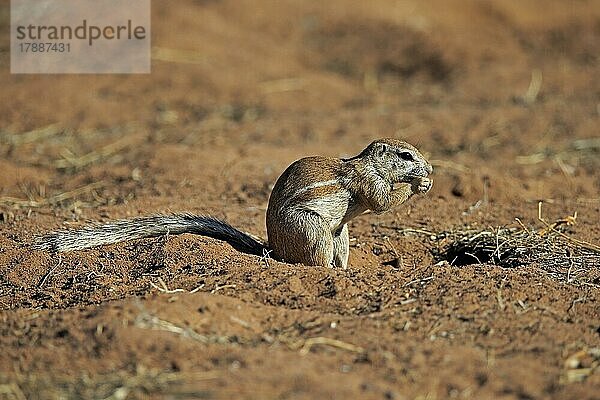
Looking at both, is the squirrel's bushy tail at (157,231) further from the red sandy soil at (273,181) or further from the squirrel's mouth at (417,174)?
the squirrel's mouth at (417,174)

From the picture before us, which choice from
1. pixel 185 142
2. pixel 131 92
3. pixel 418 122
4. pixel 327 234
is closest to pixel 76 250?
pixel 327 234

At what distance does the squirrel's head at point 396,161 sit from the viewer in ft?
20.8

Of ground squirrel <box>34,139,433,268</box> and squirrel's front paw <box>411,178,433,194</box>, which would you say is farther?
squirrel's front paw <box>411,178,433,194</box>

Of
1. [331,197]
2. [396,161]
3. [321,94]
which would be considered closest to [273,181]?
[396,161]

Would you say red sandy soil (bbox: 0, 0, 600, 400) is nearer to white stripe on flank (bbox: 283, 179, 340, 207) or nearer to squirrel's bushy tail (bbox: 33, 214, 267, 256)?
squirrel's bushy tail (bbox: 33, 214, 267, 256)

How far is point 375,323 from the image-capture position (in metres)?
5.04

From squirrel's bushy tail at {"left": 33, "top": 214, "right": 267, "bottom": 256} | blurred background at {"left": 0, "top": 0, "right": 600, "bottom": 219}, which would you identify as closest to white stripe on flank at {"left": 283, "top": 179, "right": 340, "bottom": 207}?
squirrel's bushy tail at {"left": 33, "top": 214, "right": 267, "bottom": 256}

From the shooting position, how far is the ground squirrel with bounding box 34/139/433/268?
6086mm

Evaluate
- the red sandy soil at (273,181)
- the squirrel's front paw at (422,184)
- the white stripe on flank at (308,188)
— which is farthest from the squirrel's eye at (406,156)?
the red sandy soil at (273,181)

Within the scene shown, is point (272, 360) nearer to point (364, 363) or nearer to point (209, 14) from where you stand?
point (364, 363)

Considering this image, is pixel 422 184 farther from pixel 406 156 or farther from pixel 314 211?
pixel 314 211

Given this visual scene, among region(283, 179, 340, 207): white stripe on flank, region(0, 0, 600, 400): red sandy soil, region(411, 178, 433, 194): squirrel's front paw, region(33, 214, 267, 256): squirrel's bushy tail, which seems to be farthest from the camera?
region(33, 214, 267, 256): squirrel's bushy tail

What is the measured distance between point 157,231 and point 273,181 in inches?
102

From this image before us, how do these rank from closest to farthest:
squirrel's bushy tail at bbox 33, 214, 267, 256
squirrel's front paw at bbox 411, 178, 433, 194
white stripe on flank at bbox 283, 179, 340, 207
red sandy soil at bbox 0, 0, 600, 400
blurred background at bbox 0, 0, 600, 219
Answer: red sandy soil at bbox 0, 0, 600, 400
white stripe on flank at bbox 283, 179, 340, 207
squirrel's front paw at bbox 411, 178, 433, 194
squirrel's bushy tail at bbox 33, 214, 267, 256
blurred background at bbox 0, 0, 600, 219
